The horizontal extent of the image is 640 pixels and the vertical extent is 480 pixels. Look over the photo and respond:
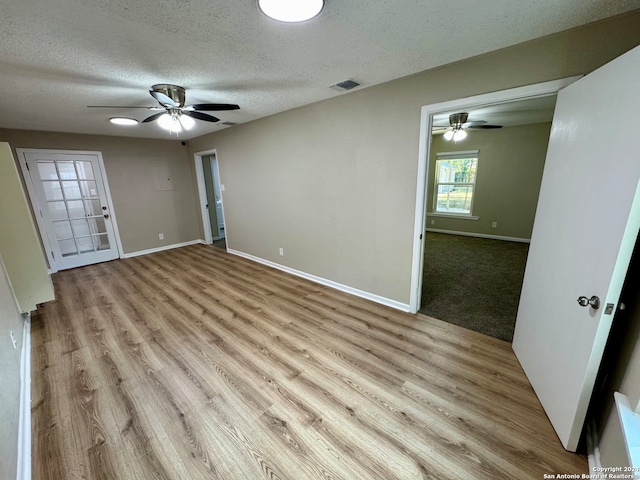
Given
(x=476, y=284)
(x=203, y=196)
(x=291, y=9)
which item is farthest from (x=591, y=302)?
(x=203, y=196)

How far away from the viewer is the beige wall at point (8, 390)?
3.76 feet

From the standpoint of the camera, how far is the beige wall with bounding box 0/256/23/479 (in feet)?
3.76

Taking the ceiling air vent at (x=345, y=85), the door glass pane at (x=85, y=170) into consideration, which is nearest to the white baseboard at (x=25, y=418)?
the door glass pane at (x=85, y=170)

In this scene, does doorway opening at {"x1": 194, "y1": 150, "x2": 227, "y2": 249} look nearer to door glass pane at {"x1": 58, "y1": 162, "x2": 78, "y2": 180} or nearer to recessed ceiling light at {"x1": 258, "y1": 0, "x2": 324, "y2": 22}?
door glass pane at {"x1": 58, "y1": 162, "x2": 78, "y2": 180}

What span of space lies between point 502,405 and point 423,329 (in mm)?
863

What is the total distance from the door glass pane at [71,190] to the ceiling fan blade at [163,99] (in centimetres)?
351

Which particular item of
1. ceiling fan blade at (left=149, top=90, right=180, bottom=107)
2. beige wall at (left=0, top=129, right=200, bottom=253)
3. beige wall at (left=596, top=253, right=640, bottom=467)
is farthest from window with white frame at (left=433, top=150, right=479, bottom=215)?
beige wall at (left=0, top=129, right=200, bottom=253)

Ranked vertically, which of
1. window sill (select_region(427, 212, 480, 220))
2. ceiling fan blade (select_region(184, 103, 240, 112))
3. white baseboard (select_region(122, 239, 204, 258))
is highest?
ceiling fan blade (select_region(184, 103, 240, 112))

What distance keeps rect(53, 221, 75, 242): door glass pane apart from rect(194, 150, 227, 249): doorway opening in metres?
2.24

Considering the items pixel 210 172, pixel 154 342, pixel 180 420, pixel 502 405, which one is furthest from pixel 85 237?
pixel 502 405

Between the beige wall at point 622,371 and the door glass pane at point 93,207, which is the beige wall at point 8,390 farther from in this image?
the door glass pane at point 93,207

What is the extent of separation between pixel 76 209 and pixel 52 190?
411 mm

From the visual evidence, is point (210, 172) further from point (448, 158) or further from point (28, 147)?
point (448, 158)

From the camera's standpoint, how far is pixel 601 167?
3.98ft
